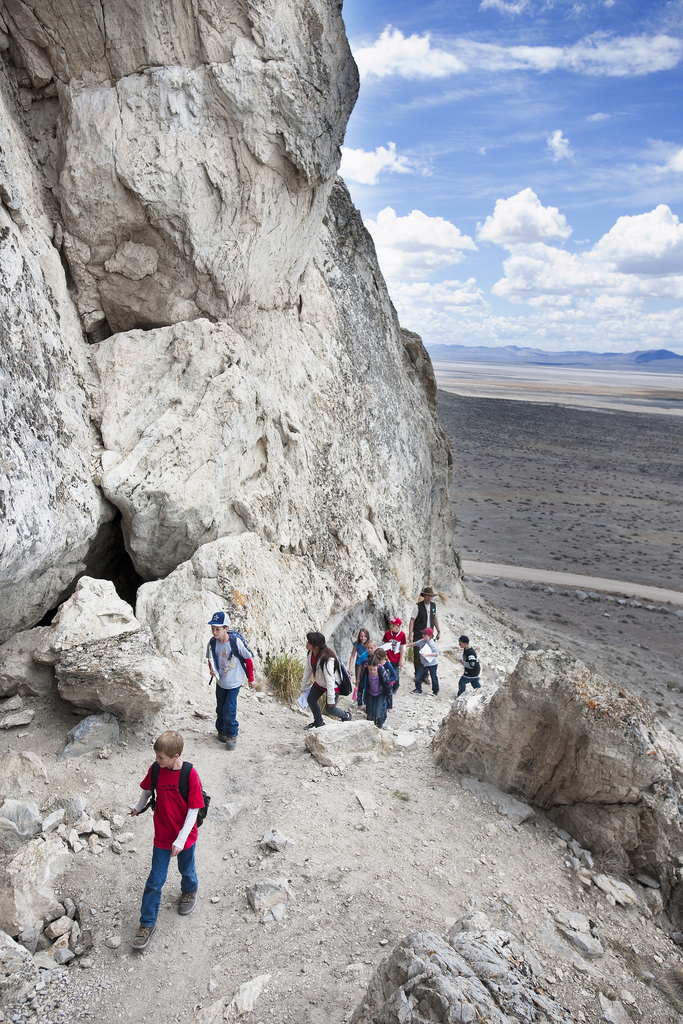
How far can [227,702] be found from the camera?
24.2ft

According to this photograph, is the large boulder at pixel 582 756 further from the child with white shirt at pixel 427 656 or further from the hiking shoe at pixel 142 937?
the child with white shirt at pixel 427 656

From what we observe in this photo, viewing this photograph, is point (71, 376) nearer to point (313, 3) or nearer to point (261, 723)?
point (261, 723)

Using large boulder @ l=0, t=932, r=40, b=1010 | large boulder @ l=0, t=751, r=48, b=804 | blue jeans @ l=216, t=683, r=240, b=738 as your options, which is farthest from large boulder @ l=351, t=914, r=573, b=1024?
large boulder @ l=0, t=751, r=48, b=804

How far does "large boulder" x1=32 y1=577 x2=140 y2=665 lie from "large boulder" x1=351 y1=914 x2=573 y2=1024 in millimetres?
4725

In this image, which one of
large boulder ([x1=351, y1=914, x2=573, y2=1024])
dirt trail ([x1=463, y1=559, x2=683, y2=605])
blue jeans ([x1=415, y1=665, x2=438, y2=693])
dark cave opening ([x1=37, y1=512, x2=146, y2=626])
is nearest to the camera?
large boulder ([x1=351, y1=914, x2=573, y2=1024])

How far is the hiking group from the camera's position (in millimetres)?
4949

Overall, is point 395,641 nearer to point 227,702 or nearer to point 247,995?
point 227,702

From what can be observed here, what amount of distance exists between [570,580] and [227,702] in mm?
22804

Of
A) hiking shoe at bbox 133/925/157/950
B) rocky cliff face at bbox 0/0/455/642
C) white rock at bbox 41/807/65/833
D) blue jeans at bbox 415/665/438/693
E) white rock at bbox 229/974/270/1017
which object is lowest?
blue jeans at bbox 415/665/438/693

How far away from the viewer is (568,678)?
7.03 m

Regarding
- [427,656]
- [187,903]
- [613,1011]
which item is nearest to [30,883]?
[187,903]

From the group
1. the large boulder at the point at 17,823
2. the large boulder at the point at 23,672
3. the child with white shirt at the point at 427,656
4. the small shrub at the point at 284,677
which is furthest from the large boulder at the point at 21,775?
the child with white shirt at the point at 427,656

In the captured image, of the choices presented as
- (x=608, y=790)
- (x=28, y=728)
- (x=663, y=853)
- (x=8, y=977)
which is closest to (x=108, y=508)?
(x=28, y=728)

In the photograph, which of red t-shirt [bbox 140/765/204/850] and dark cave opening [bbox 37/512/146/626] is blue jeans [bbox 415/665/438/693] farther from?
red t-shirt [bbox 140/765/204/850]
